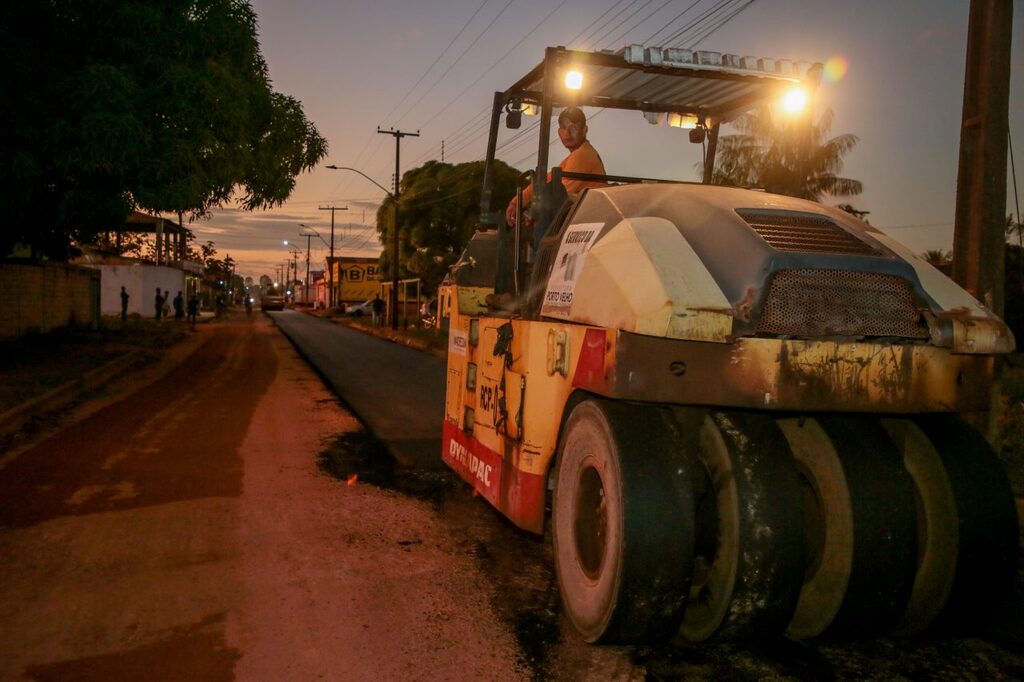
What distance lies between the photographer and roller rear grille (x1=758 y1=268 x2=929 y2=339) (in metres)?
3.58

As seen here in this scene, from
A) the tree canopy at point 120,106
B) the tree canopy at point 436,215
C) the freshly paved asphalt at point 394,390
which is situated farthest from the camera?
the tree canopy at point 436,215

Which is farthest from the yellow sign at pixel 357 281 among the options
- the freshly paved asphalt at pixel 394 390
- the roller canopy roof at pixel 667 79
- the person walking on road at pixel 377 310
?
the roller canopy roof at pixel 667 79

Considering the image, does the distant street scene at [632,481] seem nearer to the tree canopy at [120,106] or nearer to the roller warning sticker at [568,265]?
the roller warning sticker at [568,265]

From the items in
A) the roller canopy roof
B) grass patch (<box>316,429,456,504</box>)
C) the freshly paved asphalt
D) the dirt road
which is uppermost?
the roller canopy roof

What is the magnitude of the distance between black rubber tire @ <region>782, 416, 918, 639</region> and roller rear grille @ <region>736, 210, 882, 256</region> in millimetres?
835

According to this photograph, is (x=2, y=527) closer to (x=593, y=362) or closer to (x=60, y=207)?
(x=593, y=362)

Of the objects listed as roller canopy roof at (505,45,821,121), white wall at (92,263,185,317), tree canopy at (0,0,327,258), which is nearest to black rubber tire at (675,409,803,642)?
roller canopy roof at (505,45,821,121)

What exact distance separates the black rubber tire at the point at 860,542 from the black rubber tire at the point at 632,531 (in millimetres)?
684

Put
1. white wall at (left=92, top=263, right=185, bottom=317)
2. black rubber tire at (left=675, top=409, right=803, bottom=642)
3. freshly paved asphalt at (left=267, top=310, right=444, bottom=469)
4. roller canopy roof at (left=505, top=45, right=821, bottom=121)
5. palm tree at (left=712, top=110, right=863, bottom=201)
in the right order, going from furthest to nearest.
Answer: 1. white wall at (left=92, top=263, right=185, bottom=317)
2. palm tree at (left=712, top=110, right=863, bottom=201)
3. freshly paved asphalt at (left=267, top=310, right=444, bottom=469)
4. roller canopy roof at (left=505, top=45, right=821, bottom=121)
5. black rubber tire at (left=675, top=409, right=803, bottom=642)

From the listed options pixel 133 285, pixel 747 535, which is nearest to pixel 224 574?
pixel 747 535

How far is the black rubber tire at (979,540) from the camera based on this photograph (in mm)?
3617

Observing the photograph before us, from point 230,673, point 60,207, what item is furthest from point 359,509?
point 60,207

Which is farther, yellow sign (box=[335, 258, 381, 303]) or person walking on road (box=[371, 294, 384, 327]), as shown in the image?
yellow sign (box=[335, 258, 381, 303])

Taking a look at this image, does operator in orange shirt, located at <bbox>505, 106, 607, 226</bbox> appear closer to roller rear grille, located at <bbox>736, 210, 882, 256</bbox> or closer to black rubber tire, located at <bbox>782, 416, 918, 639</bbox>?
roller rear grille, located at <bbox>736, 210, 882, 256</bbox>
